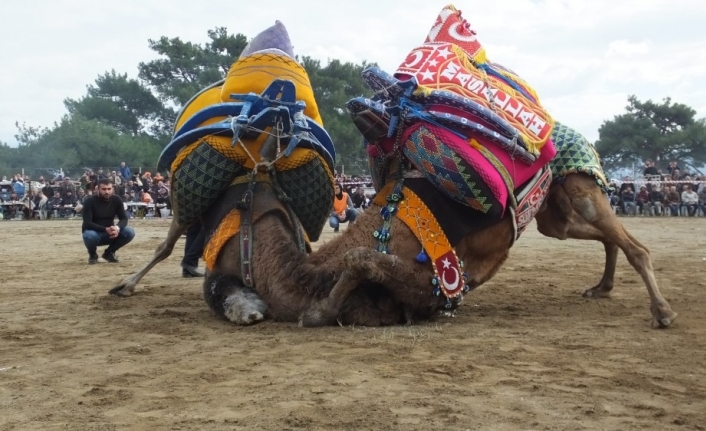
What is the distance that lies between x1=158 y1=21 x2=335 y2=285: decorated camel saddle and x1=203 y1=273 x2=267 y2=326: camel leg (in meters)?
0.20

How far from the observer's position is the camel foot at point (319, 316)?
5570mm

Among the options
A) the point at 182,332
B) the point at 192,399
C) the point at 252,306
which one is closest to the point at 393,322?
the point at 252,306

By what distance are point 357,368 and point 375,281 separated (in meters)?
1.31

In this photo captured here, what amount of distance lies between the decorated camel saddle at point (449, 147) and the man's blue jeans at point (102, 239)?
6.43 meters

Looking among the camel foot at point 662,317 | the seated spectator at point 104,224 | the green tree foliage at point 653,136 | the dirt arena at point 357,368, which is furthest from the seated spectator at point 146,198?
the green tree foliage at point 653,136

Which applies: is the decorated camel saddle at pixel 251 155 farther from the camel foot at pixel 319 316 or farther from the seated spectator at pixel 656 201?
the seated spectator at pixel 656 201

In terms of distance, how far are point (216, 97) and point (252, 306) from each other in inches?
84.3

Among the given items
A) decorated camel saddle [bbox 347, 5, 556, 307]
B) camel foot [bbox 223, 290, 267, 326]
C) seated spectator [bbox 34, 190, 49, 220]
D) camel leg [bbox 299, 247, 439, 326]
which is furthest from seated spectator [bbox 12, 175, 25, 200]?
camel leg [bbox 299, 247, 439, 326]

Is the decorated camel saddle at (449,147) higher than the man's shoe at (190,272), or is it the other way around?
the decorated camel saddle at (449,147)

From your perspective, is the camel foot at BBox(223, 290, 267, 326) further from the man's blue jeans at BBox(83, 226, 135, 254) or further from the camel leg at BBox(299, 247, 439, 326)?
the man's blue jeans at BBox(83, 226, 135, 254)

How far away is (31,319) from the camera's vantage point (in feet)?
20.8

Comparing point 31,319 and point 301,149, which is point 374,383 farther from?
point 31,319

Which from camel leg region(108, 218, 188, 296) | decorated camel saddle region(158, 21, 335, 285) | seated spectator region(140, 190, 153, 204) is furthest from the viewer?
seated spectator region(140, 190, 153, 204)

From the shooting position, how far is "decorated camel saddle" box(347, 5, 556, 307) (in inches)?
229
